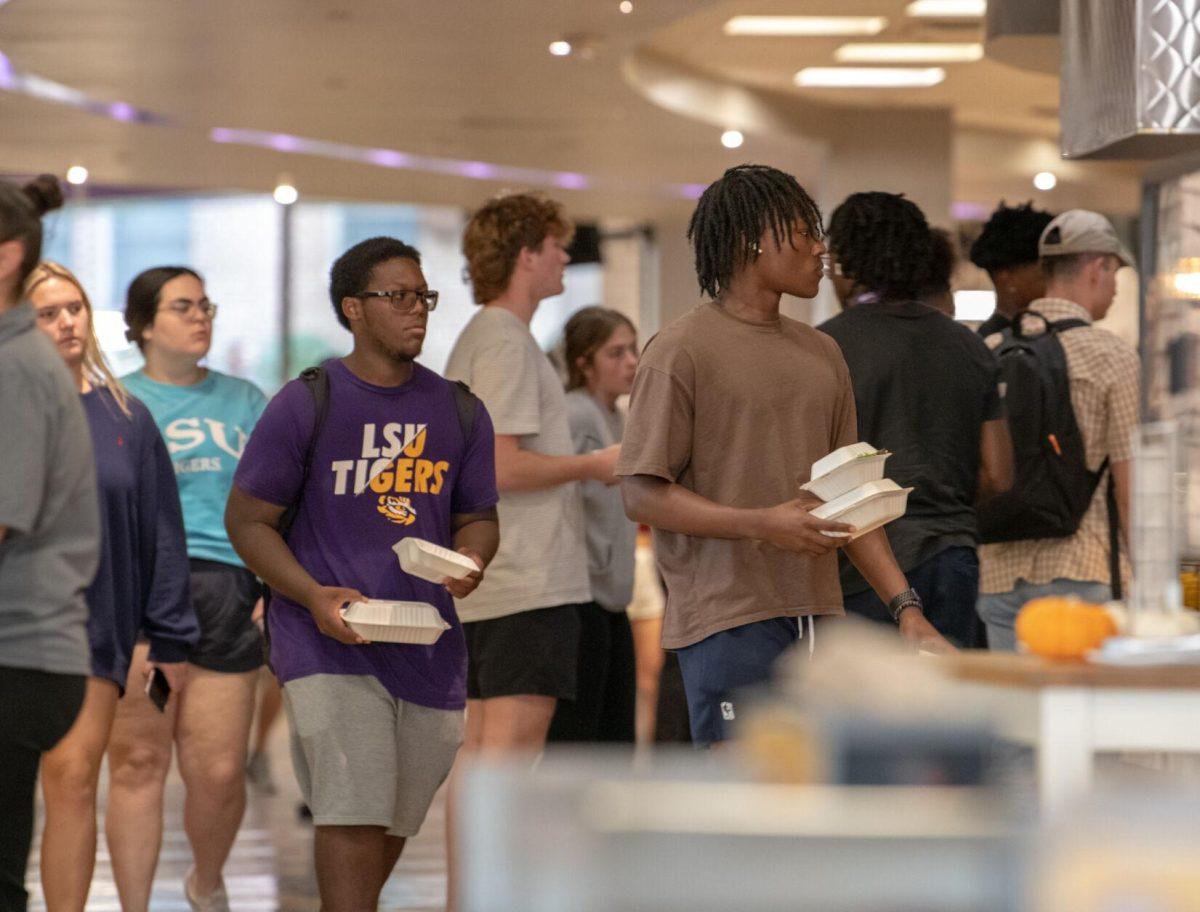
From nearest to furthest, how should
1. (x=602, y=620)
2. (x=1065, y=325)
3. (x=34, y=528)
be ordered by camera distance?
(x=34, y=528) < (x=1065, y=325) < (x=602, y=620)

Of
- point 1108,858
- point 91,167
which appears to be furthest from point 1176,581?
point 91,167

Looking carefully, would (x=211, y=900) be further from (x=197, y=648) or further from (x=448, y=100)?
(x=448, y=100)

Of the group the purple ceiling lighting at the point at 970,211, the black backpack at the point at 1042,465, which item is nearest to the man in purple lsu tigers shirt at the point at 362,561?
the black backpack at the point at 1042,465

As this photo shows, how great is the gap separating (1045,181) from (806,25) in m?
4.91

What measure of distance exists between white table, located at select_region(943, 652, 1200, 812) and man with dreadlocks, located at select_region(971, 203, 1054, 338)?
10.4 ft

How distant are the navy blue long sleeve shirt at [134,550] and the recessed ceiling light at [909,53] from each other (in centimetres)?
704

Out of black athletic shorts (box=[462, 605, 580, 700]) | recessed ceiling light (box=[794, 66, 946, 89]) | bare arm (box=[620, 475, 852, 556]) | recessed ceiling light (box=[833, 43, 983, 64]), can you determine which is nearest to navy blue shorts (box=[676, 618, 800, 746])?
bare arm (box=[620, 475, 852, 556])

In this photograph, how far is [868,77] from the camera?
1129 cm

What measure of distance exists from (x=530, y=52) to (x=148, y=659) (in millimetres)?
5564

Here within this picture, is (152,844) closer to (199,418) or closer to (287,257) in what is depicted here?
(199,418)

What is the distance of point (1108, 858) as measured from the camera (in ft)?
4.45

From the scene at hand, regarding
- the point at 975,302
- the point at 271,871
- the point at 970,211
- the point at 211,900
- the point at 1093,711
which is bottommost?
the point at 271,871

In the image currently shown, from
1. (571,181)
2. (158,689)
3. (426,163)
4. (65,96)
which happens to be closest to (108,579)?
(158,689)

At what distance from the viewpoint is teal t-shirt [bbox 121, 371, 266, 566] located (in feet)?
16.1
